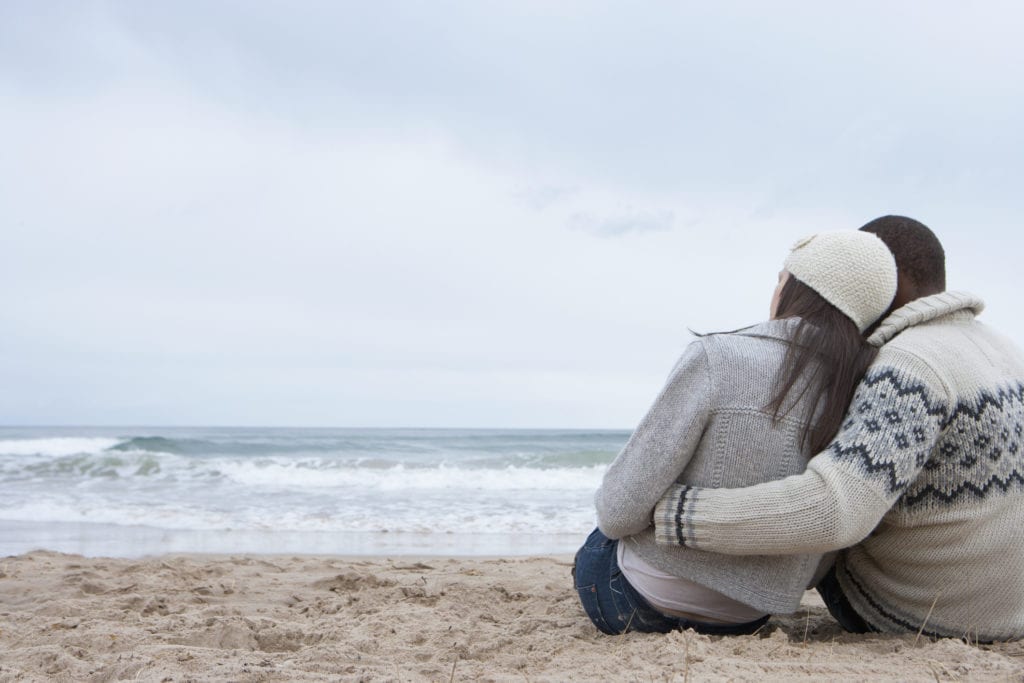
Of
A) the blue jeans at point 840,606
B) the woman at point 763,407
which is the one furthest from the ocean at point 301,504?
the woman at point 763,407

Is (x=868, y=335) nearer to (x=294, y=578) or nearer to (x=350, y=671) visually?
(x=350, y=671)

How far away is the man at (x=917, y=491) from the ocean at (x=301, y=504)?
398 cm

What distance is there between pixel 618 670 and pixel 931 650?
37.0 inches

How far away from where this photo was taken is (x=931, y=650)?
2.37 metres

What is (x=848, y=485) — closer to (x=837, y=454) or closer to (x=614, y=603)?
(x=837, y=454)

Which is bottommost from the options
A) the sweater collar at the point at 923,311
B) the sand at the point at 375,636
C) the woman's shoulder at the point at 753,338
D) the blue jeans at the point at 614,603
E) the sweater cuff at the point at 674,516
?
the sand at the point at 375,636

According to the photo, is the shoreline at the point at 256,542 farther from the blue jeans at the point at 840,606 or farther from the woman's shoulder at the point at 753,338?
the woman's shoulder at the point at 753,338

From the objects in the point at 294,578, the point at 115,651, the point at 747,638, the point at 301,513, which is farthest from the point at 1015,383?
the point at 301,513

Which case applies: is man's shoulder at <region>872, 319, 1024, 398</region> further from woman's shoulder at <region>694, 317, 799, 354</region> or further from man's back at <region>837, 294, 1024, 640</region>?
woman's shoulder at <region>694, 317, 799, 354</region>

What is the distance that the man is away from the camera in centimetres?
217

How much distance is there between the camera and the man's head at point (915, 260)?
2.58m

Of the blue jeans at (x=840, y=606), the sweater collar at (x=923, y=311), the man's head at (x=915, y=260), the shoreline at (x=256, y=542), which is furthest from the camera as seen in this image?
the shoreline at (x=256, y=542)

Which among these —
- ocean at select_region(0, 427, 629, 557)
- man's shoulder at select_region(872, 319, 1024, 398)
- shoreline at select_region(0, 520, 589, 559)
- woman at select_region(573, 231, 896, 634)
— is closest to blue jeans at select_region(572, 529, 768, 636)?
woman at select_region(573, 231, 896, 634)

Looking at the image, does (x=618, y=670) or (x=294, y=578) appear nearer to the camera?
(x=618, y=670)
